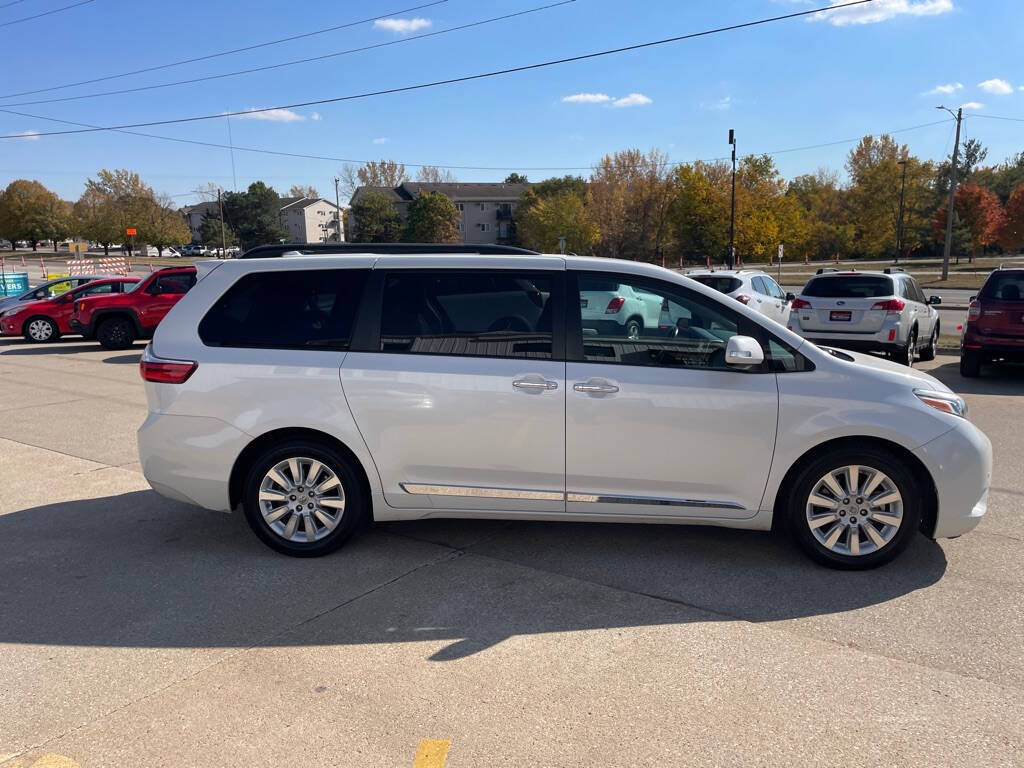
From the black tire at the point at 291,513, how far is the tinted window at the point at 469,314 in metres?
0.78

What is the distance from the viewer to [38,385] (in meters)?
12.4

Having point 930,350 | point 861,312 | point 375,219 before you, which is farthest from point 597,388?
point 375,219

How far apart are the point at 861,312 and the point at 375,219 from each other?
83.8 metres

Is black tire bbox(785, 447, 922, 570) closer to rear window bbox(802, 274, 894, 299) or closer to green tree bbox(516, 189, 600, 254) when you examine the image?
rear window bbox(802, 274, 894, 299)

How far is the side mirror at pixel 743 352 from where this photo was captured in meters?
4.46

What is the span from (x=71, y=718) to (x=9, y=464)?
5249 mm

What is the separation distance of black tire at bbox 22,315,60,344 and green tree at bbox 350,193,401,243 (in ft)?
239

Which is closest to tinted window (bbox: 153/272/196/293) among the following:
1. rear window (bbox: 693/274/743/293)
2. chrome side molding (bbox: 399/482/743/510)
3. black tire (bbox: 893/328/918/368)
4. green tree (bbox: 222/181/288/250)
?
rear window (bbox: 693/274/743/293)

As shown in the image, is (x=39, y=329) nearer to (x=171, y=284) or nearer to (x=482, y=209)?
(x=171, y=284)

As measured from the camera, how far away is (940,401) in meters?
4.63

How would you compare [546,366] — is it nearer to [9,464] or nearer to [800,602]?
[800,602]

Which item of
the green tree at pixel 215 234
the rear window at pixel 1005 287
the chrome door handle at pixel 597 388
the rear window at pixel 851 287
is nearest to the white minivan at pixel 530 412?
the chrome door handle at pixel 597 388

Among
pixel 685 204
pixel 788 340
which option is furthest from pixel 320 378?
pixel 685 204

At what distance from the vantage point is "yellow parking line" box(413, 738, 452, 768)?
9.65 feet
